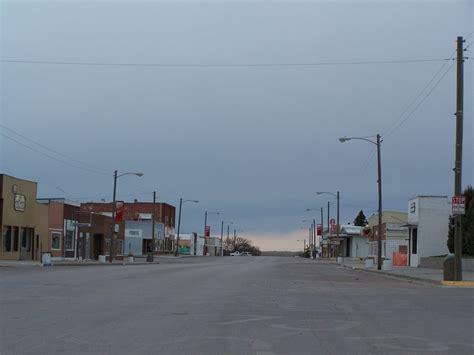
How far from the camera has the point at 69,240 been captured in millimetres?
63844

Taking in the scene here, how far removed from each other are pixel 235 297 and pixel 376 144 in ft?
100

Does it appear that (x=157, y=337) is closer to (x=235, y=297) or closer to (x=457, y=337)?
(x=457, y=337)

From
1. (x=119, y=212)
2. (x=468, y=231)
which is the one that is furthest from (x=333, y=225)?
(x=468, y=231)

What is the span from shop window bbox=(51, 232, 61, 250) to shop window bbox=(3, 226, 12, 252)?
28.3 ft

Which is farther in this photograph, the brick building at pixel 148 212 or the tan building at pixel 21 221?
the brick building at pixel 148 212

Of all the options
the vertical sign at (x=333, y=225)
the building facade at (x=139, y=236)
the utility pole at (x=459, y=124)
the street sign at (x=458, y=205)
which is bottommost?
the building facade at (x=139, y=236)

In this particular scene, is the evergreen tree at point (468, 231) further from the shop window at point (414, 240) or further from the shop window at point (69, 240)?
the shop window at point (69, 240)

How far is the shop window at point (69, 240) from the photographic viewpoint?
62912 mm

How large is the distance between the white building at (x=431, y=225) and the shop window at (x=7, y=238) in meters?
33.5

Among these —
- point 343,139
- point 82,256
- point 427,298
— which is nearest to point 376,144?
point 343,139

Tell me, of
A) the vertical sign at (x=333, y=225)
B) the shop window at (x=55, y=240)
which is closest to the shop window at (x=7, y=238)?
the shop window at (x=55, y=240)

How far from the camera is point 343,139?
1757 inches

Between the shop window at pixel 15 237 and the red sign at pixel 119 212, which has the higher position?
the red sign at pixel 119 212

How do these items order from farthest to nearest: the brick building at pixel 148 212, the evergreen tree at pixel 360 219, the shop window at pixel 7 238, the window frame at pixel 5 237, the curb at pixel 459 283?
the evergreen tree at pixel 360 219 < the brick building at pixel 148 212 < the shop window at pixel 7 238 < the window frame at pixel 5 237 < the curb at pixel 459 283
